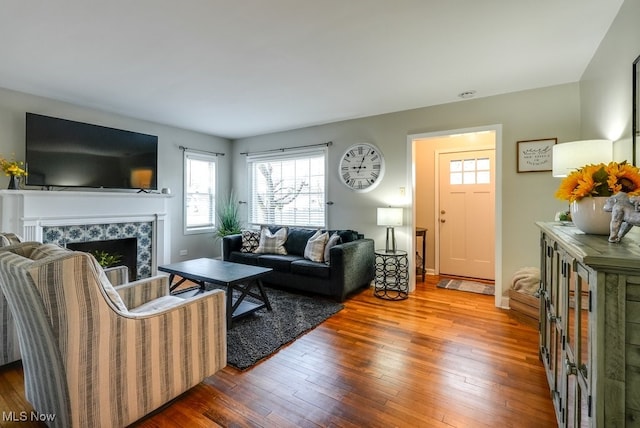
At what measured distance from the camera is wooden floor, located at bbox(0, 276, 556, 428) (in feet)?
5.41

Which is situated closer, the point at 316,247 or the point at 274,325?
the point at 274,325

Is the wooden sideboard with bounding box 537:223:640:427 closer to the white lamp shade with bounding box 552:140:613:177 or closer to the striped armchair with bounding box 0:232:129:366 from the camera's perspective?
the white lamp shade with bounding box 552:140:613:177

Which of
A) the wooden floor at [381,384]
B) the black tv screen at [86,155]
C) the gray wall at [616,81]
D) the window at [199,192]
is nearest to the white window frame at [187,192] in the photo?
the window at [199,192]

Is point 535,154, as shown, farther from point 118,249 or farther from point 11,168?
point 11,168

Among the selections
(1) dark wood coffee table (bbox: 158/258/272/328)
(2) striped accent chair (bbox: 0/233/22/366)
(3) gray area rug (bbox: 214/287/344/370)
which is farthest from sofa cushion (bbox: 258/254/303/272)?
(2) striped accent chair (bbox: 0/233/22/366)

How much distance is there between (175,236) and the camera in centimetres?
488

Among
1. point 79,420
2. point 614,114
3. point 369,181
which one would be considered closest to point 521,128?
point 614,114

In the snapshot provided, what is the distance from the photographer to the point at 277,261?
396 centimetres

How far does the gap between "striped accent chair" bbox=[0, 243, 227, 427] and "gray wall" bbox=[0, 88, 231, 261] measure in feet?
9.09

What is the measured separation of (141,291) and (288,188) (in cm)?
325

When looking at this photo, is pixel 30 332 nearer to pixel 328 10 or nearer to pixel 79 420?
pixel 79 420

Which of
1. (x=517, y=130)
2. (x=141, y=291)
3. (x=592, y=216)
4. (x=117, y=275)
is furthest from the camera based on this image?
(x=517, y=130)

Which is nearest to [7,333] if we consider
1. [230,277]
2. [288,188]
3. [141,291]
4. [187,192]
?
[141,291]

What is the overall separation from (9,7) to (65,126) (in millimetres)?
1992
